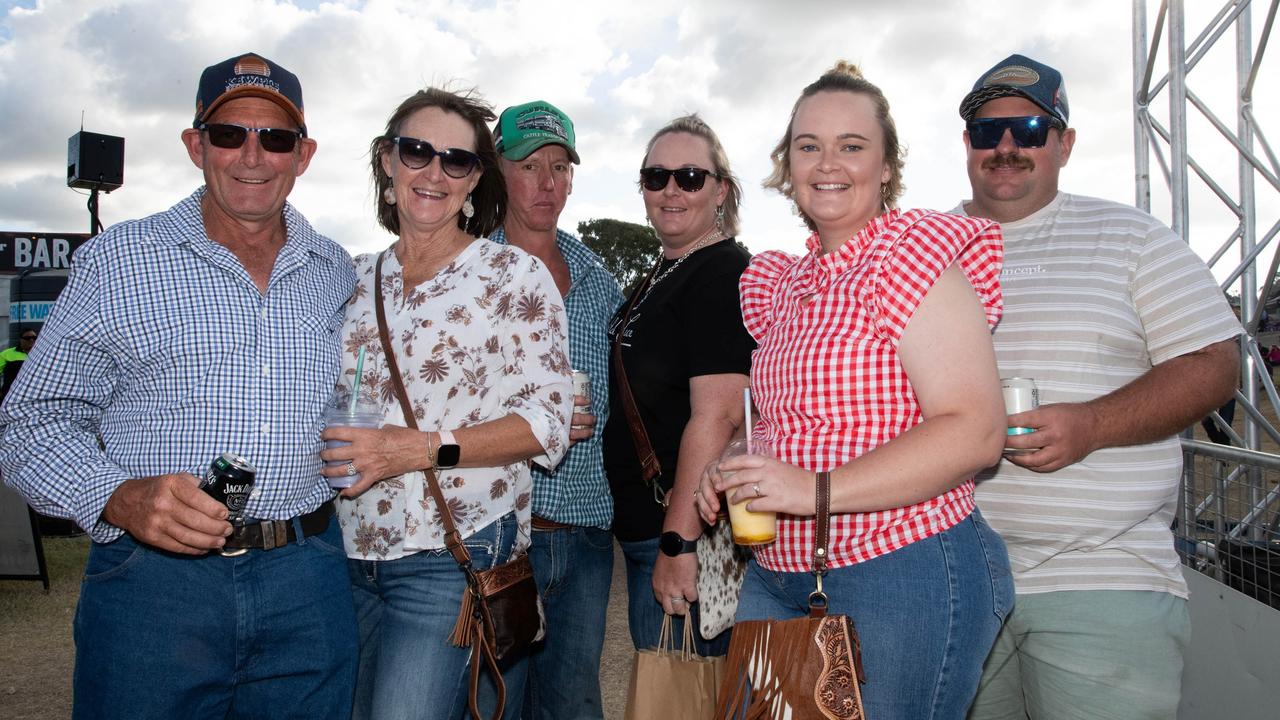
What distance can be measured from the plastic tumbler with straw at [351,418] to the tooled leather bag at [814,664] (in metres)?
1.16

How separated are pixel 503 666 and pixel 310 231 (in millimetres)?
1477

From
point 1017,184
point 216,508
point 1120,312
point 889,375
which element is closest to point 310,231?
point 216,508

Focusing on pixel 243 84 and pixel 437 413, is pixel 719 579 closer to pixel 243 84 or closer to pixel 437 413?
pixel 437 413

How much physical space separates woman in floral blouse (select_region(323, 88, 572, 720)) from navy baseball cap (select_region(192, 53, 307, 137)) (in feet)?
1.15

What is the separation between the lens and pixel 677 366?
3041 mm

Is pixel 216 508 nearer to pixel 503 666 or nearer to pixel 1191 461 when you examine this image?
pixel 503 666

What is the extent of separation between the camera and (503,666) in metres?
2.77

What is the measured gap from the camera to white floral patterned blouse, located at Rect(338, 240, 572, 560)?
2.55 metres

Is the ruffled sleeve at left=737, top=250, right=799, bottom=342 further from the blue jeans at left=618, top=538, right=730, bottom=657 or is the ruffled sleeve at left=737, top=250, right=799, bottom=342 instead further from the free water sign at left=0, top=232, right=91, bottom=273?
the free water sign at left=0, top=232, right=91, bottom=273

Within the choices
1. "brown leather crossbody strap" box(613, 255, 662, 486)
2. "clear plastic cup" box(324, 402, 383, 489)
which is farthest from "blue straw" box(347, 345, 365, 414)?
"brown leather crossbody strap" box(613, 255, 662, 486)

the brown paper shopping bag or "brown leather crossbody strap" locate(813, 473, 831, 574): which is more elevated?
"brown leather crossbody strap" locate(813, 473, 831, 574)

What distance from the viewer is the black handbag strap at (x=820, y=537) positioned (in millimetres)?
1863

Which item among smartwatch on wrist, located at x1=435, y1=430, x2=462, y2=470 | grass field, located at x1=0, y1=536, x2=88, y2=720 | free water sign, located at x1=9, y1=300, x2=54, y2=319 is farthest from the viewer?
free water sign, located at x1=9, y1=300, x2=54, y2=319

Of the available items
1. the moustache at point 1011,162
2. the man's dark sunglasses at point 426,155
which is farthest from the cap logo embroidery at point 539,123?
the moustache at point 1011,162
